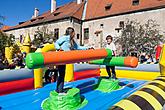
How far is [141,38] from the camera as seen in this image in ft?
62.8

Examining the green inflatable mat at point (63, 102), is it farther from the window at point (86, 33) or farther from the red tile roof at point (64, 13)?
the window at point (86, 33)

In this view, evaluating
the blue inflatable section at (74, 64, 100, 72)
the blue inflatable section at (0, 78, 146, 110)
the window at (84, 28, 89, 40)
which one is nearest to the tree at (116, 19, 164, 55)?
the window at (84, 28, 89, 40)

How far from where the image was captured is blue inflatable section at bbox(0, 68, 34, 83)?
4442 millimetres

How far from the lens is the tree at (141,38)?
742 inches

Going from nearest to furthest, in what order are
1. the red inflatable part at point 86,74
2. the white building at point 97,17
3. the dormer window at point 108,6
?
the red inflatable part at point 86,74, the white building at point 97,17, the dormer window at point 108,6

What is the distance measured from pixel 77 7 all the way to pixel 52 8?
491 centimetres

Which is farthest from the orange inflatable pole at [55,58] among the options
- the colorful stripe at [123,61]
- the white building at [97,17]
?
the white building at [97,17]

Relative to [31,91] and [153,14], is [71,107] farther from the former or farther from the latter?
[153,14]

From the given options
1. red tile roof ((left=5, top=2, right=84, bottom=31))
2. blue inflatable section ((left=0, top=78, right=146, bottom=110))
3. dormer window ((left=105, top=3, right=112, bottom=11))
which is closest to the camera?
blue inflatable section ((left=0, top=78, right=146, bottom=110))

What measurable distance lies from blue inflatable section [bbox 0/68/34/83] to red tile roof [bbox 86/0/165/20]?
19.2 metres

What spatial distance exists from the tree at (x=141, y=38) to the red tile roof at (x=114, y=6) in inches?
88.5

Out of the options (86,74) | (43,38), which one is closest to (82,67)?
(86,74)

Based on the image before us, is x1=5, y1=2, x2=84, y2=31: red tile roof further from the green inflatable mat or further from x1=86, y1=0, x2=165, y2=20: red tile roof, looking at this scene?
the green inflatable mat

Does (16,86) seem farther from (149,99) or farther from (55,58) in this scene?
(149,99)
